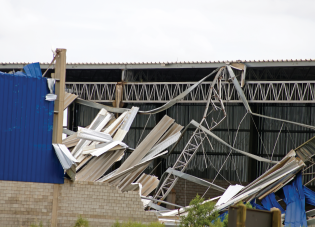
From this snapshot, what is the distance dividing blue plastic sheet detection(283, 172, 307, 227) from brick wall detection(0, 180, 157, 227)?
5.71 meters

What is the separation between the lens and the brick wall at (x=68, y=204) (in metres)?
19.5

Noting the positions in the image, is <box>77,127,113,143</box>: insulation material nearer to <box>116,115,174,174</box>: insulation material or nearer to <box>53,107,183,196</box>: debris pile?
<box>53,107,183,196</box>: debris pile

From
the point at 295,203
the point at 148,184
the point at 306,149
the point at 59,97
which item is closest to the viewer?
the point at 59,97

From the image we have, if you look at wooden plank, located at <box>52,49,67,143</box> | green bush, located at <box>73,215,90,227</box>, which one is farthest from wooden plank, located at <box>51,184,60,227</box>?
wooden plank, located at <box>52,49,67,143</box>

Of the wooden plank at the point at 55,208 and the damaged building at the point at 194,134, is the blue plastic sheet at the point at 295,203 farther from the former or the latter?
the wooden plank at the point at 55,208

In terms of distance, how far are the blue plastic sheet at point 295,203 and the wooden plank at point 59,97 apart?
385 inches

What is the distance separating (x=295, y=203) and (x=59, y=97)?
10662mm

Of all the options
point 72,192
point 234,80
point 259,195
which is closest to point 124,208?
point 72,192

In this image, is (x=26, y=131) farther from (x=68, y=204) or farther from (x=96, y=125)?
(x=96, y=125)

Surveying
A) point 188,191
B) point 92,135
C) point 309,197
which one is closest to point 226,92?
point 188,191

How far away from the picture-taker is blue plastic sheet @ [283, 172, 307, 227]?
71.4ft

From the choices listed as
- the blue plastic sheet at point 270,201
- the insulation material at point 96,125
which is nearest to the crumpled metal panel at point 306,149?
the blue plastic sheet at point 270,201

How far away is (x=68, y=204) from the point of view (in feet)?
66.0

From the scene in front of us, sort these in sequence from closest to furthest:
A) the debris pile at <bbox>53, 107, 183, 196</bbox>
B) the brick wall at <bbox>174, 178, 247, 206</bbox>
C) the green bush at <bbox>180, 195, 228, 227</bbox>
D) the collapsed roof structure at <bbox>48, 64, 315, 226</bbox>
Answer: the green bush at <bbox>180, 195, 228, 227</bbox>, the collapsed roof structure at <bbox>48, 64, 315, 226</bbox>, the debris pile at <bbox>53, 107, 183, 196</bbox>, the brick wall at <bbox>174, 178, 247, 206</bbox>
